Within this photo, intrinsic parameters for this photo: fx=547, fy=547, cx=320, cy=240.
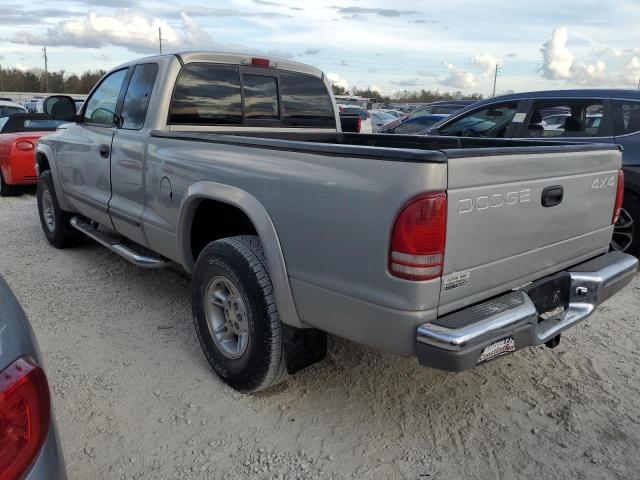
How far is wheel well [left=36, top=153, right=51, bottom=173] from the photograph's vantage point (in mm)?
6117

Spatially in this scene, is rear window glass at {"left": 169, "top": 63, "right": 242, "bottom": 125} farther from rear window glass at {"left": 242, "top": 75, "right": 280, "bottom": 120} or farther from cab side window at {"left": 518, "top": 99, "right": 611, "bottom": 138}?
cab side window at {"left": 518, "top": 99, "right": 611, "bottom": 138}

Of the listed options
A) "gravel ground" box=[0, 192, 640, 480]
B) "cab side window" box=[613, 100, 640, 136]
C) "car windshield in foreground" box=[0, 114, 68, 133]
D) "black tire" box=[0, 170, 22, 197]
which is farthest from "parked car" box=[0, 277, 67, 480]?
"car windshield in foreground" box=[0, 114, 68, 133]

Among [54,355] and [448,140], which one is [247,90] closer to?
[448,140]

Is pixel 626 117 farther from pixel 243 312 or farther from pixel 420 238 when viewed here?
pixel 243 312

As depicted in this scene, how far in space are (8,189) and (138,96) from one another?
6871 millimetres

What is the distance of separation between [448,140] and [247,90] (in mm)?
1627

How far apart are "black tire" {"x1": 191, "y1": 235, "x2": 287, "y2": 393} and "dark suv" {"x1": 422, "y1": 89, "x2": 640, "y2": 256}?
11.4ft

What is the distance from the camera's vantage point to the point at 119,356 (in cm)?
361

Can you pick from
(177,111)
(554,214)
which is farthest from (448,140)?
(177,111)

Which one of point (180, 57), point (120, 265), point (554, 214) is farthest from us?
point (120, 265)

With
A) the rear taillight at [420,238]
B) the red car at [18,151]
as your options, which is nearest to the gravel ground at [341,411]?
the rear taillight at [420,238]

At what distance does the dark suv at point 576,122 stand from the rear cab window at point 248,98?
2423 millimetres

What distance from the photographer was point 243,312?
3.06 metres

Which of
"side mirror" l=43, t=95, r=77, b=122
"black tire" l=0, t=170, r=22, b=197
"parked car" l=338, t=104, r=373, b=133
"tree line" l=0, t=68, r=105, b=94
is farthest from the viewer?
"tree line" l=0, t=68, r=105, b=94
